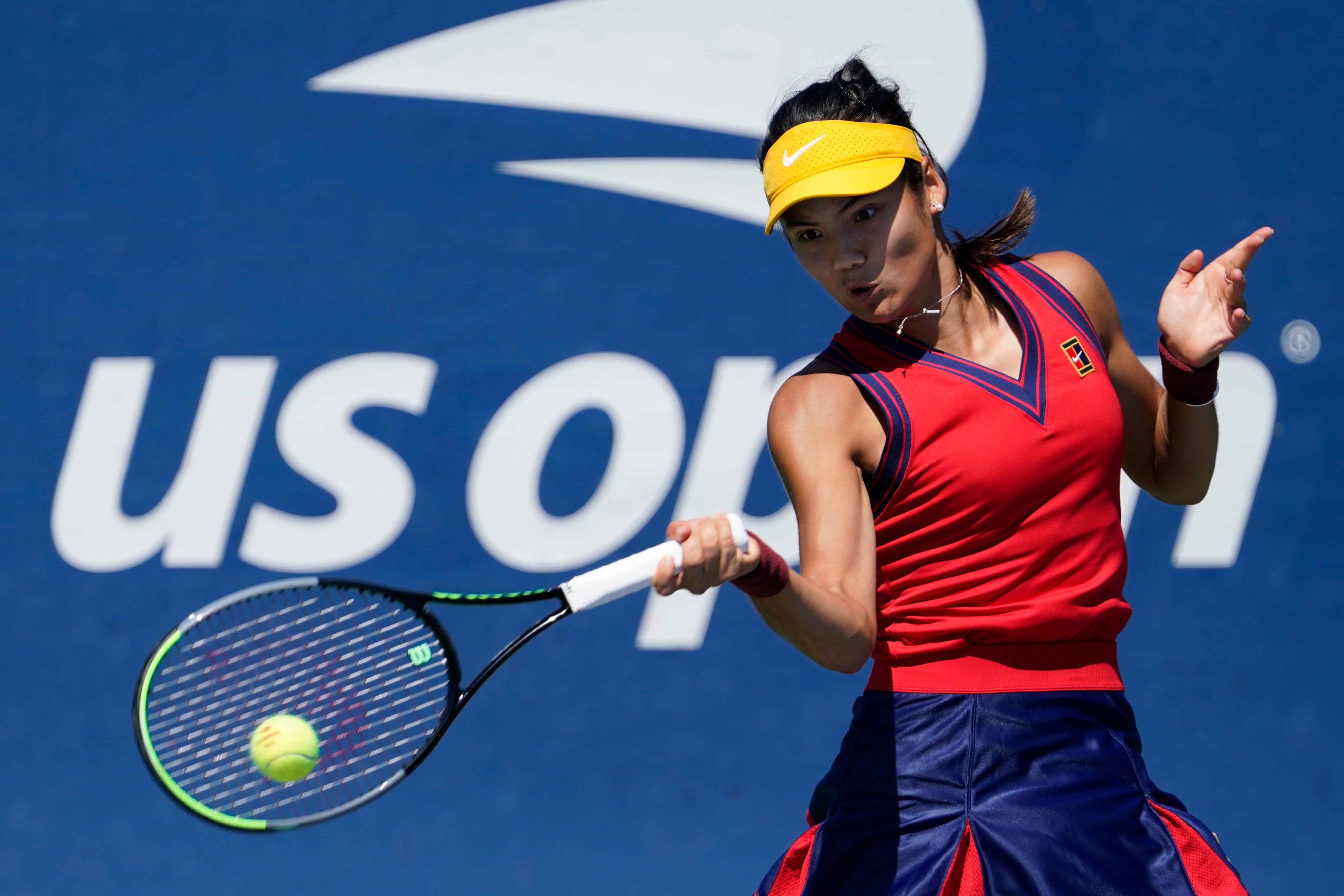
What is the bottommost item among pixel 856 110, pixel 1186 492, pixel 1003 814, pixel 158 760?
pixel 158 760

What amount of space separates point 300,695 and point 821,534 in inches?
47.6

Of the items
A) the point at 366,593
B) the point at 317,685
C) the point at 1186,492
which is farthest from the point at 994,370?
the point at 317,685

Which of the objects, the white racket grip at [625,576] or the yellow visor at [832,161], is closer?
the white racket grip at [625,576]

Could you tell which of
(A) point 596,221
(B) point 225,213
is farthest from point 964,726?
(B) point 225,213

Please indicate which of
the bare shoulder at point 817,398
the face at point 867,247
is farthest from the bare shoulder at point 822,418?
the face at point 867,247

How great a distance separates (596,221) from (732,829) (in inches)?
63.8

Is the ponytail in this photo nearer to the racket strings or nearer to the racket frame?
the racket frame

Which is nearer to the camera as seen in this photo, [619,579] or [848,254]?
[619,579]

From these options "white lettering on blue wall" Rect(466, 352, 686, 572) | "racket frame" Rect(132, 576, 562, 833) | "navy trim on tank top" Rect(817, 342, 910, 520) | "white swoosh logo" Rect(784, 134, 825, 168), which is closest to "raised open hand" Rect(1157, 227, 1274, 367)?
"navy trim on tank top" Rect(817, 342, 910, 520)

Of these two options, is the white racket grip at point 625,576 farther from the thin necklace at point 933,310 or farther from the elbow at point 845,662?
the thin necklace at point 933,310

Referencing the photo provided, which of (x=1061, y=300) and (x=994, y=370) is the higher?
(x=1061, y=300)

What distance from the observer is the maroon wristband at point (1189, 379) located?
1797 mm

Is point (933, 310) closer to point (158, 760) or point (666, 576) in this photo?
point (666, 576)

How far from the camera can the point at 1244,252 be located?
1.72 meters
